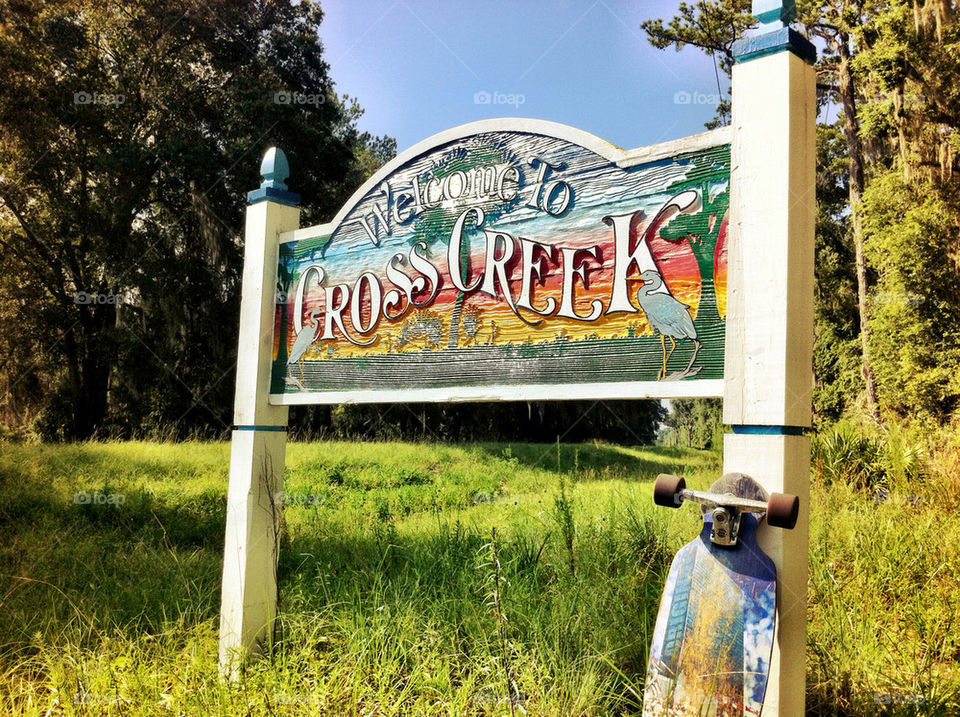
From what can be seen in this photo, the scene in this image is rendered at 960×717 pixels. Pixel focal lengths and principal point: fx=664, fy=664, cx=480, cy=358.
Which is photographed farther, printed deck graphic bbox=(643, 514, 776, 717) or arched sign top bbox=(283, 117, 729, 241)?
arched sign top bbox=(283, 117, 729, 241)

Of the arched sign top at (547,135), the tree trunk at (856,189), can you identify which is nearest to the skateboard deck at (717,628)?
the arched sign top at (547,135)

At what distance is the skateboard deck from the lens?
68.0 inches

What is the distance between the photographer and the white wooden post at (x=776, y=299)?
6.10ft

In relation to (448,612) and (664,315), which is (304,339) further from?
(664,315)

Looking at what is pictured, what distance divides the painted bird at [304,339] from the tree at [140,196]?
10.9 meters

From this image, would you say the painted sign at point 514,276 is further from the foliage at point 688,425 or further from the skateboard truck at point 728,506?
the foliage at point 688,425

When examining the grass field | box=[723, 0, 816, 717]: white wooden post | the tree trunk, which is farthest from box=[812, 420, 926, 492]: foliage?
box=[723, 0, 816, 717]: white wooden post

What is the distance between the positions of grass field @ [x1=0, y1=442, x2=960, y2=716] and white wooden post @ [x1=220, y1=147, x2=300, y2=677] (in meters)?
0.18

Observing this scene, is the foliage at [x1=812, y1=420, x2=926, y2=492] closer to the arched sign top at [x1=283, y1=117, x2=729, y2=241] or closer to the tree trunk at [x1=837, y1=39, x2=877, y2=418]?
the tree trunk at [x1=837, y1=39, x2=877, y2=418]

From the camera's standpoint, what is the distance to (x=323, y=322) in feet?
10.8

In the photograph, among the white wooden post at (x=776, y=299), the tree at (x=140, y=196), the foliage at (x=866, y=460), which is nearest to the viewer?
the white wooden post at (x=776, y=299)

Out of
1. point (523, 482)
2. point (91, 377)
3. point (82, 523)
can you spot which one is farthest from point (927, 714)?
point (91, 377)

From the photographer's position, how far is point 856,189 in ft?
39.5

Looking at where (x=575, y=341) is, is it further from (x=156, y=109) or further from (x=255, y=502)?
(x=156, y=109)
